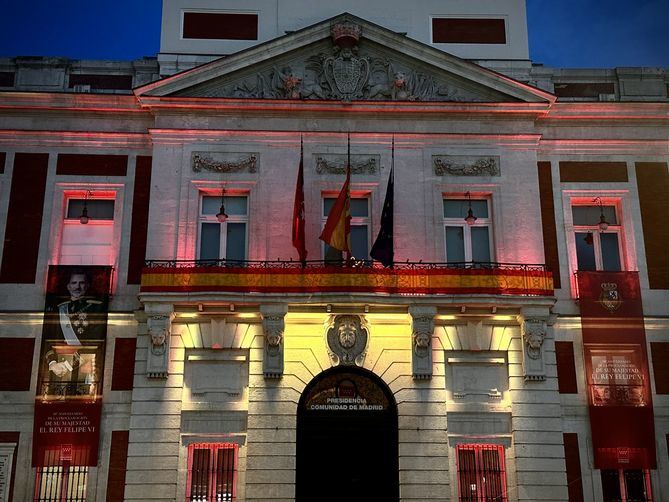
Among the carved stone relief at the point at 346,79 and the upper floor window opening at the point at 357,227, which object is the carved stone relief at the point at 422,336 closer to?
the upper floor window opening at the point at 357,227

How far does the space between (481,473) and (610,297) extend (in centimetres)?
548

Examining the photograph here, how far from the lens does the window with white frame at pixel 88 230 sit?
21656mm

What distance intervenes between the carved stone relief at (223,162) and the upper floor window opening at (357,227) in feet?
7.07

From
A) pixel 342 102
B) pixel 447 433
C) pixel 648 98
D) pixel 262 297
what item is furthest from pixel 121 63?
pixel 648 98

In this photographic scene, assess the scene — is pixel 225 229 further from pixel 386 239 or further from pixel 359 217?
pixel 386 239

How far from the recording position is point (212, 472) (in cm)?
1977

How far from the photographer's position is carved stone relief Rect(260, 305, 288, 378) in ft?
65.7

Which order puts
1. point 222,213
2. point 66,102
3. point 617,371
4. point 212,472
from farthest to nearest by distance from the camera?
point 66,102 < point 222,213 < point 617,371 < point 212,472

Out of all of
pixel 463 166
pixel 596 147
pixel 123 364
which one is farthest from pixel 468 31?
pixel 123 364

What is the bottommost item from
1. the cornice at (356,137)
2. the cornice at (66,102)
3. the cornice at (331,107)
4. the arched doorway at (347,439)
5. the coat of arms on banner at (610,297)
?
the arched doorway at (347,439)

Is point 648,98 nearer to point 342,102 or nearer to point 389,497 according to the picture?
point 342,102

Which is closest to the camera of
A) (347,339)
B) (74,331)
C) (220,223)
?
(347,339)

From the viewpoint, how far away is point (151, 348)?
2005 centimetres

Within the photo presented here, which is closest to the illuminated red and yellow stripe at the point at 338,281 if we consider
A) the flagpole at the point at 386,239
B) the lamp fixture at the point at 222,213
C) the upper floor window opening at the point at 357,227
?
the flagpole at the point at 386,239
